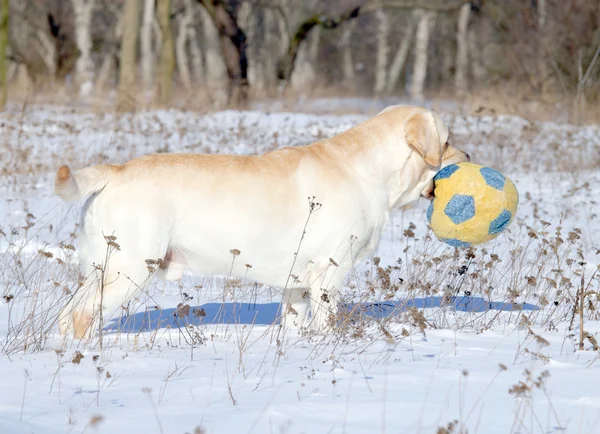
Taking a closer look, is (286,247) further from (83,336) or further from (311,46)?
(311,46)

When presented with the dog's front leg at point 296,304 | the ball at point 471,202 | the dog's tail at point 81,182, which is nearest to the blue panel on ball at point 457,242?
the ball at point 471,202

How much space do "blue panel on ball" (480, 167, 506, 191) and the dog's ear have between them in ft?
0.87

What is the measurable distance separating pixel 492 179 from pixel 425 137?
463 mm

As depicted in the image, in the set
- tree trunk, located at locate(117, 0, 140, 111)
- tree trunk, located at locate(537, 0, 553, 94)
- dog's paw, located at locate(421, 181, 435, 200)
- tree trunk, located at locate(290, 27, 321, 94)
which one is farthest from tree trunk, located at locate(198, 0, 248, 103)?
tree trunk, located at locate(290, 27, 321, 94)

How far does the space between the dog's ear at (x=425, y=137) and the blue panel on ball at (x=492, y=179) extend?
27cm

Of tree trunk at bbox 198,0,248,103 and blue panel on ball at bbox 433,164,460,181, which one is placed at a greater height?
tree trunk at bbox 198,0,248,103

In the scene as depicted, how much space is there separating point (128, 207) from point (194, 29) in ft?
→ 145

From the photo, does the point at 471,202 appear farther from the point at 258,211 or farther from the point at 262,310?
the point at 262,310

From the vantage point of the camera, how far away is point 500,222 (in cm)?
509

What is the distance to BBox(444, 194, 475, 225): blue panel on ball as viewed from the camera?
5.02 m

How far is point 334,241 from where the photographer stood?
4.79m

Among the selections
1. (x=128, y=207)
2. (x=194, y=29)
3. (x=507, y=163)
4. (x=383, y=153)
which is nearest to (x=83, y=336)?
(x=128, y=207)

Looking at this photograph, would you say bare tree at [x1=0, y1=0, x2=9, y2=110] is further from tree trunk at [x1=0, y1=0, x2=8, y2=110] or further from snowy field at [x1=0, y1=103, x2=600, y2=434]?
snowy field at [x1=0, y1=103, x2=600, y2=434]

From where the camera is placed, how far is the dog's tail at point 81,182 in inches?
173
